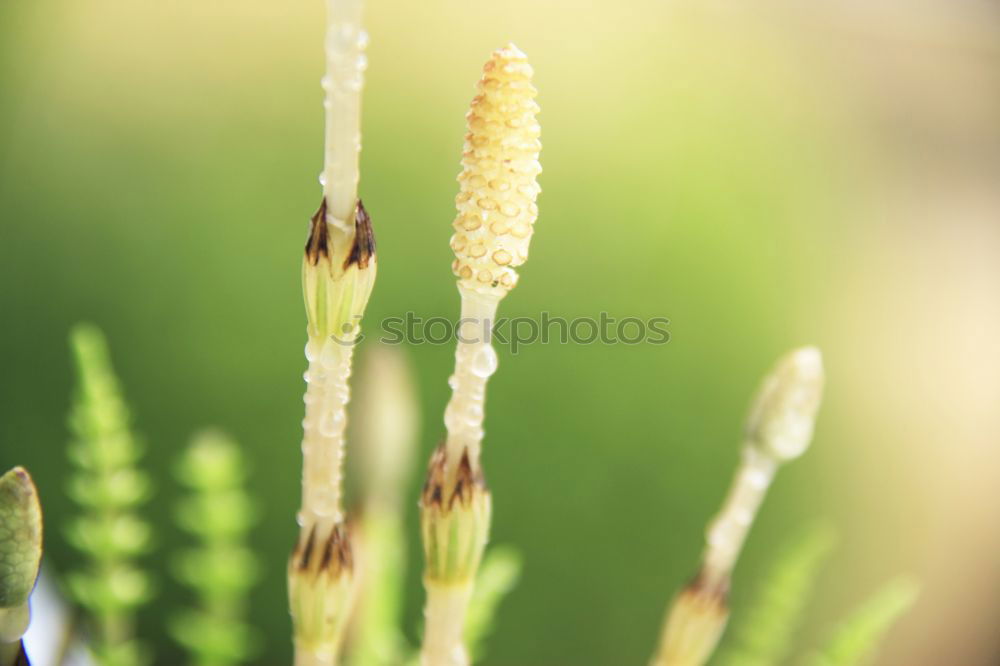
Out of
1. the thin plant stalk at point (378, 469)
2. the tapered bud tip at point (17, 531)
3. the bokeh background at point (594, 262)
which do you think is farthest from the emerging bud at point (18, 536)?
the bokeh background at point (594, 262)

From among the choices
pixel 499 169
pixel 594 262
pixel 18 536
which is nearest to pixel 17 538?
pixel 18 536

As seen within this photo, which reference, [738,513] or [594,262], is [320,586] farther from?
[594,262]

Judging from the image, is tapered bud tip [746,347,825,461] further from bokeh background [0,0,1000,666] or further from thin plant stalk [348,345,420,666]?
bokeh background [0,0,1000,666]

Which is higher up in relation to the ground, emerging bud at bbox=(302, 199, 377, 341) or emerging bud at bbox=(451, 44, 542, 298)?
emerging bud at bbox=(451, 44, 542, 298)

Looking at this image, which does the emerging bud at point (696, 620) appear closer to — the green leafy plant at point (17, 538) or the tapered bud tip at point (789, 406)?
the tapered bud tip at point (789, 406)

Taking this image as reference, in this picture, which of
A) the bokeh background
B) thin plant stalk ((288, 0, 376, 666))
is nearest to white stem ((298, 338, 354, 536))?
thin plant stalk ((288, 0, 376, 666))

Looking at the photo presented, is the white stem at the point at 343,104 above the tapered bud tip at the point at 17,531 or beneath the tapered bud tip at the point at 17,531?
above

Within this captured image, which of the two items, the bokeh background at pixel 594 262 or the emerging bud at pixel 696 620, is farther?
the bokeh background at pixel 594 262
